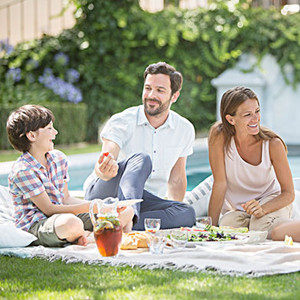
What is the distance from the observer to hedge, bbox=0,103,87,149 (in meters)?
7.96

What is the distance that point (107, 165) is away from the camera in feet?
10.5

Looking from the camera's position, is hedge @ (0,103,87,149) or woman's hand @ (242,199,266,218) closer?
woman's hand @ (242,199,266,218)

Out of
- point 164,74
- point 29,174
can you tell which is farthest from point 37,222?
point 164,74

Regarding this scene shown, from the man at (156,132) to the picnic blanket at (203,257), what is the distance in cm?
95

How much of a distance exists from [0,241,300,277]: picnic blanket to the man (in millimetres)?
947

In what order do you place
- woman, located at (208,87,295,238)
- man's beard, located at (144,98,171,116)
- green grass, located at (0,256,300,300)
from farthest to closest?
man's beard, located at (144,98,171,116) → woman, located at (208,87,295,238) → green grass, located at (0,256,300,300)

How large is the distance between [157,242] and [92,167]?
13.5 feet

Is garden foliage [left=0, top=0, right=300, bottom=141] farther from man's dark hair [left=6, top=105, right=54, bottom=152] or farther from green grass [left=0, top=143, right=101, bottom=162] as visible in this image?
man's dark hair [left=6, top=105, right=54, bottom=152]

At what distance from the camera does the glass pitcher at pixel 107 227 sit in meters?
2.61

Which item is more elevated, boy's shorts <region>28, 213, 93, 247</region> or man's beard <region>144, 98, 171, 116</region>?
man's beard <region>144, 98, 171, 116</region>

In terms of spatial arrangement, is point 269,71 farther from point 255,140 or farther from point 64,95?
point 255,140

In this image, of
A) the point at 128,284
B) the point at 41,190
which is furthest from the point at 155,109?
the point at 128,284

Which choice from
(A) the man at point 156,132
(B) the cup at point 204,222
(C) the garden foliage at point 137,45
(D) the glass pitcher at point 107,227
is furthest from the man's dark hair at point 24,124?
(C) the garden foliage at point 137,45

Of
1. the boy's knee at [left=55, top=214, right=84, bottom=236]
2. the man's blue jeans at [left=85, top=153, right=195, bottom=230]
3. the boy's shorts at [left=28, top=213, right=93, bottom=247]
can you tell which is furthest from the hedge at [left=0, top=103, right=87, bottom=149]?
the boy's knee at [left=55, top=214, right=84, bottom=236]
